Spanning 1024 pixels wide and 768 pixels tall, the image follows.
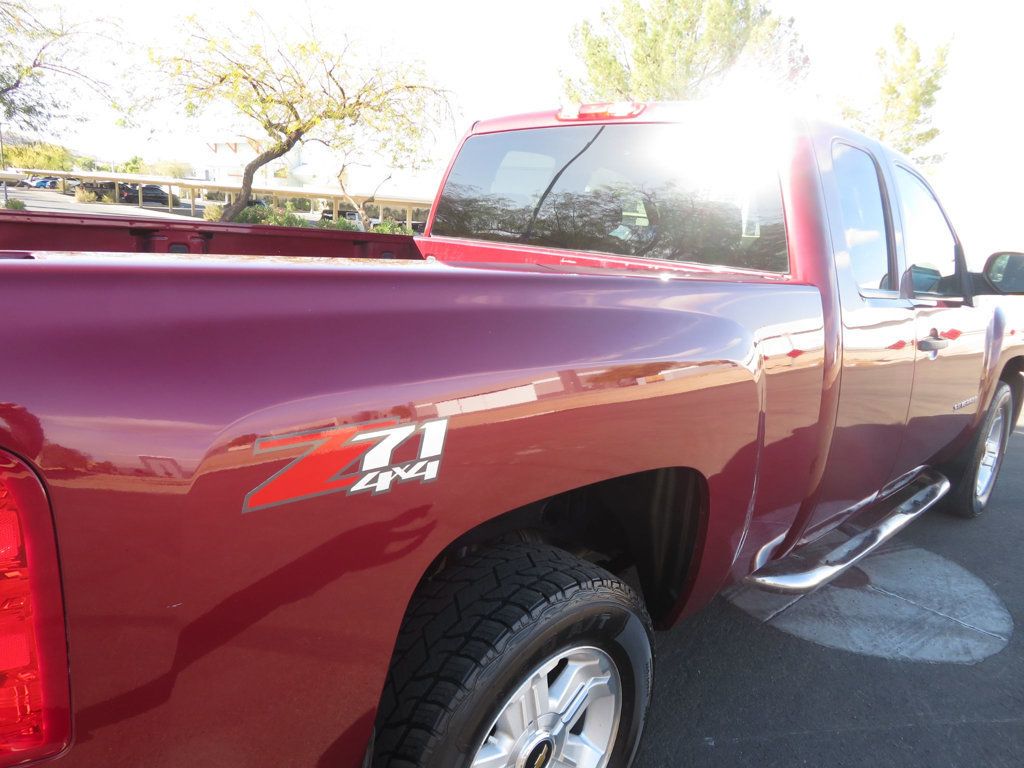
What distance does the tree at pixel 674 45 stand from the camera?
20.2 metres

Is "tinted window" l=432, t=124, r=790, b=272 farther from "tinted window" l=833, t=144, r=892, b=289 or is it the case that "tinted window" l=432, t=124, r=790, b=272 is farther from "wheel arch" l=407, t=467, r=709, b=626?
"wheel arch" l=407, t=467, r=709, b=626

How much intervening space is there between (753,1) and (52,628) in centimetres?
2375

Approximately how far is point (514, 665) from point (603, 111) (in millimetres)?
2180

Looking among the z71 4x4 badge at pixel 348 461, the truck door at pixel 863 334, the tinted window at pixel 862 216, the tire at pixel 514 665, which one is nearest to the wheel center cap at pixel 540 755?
the tire at pixel 514 665

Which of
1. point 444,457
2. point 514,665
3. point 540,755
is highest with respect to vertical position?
point 444,457

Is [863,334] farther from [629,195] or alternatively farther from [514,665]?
[514,665]

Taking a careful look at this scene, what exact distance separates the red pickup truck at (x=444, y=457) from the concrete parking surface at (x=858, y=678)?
1.61 ft

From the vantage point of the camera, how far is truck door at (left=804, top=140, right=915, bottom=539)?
7.83 ft

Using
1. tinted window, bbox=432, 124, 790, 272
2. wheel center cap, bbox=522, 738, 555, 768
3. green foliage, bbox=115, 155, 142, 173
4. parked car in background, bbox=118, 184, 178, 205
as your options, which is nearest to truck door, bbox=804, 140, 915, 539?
tinted window, bbox=432, 124, 790, 272

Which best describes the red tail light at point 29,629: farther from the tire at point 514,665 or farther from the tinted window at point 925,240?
the tinted window at point 925,240

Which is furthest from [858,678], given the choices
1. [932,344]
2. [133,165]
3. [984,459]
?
[133,165]

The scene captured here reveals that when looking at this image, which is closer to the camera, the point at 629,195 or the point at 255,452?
the point at 255,452

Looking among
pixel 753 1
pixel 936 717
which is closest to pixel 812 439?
pixel 936 717

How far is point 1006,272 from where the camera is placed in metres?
3.70
